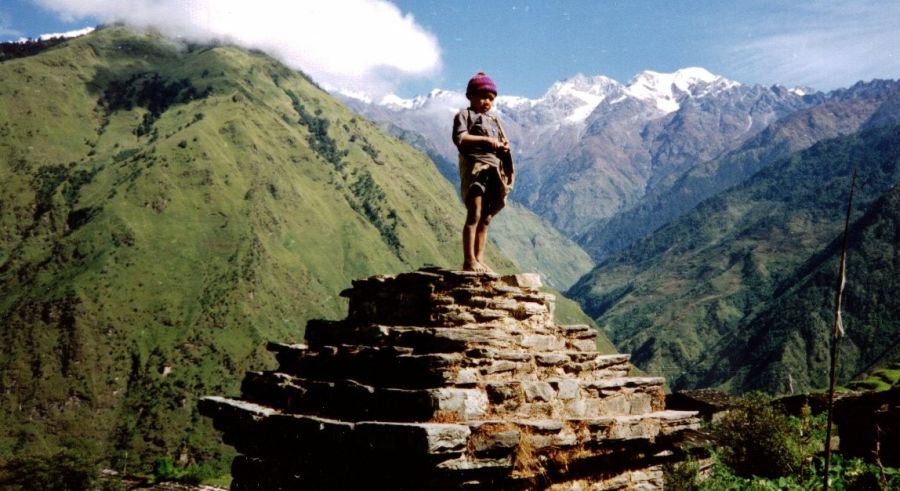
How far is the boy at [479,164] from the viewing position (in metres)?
8.91

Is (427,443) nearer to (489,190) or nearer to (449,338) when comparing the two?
(449,338)

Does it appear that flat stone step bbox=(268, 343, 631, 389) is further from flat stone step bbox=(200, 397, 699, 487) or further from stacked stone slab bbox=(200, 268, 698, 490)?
flat stone step bbox=(200, 397, 699, 487)

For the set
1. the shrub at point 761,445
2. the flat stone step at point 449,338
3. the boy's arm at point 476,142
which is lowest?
the shrub at point 761,445

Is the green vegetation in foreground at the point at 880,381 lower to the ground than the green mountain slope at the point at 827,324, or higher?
lower

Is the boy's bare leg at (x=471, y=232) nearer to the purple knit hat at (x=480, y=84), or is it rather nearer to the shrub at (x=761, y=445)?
the purple knit hat at (x=480, y=84)

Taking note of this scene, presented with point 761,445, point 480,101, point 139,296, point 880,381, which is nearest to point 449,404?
point 480,101

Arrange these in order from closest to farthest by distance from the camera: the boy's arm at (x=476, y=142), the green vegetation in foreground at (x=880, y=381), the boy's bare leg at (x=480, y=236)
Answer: the boy's arm at (x=476, y=142) < the boy's bare leg at (x=480, y=236) < the green vegetation in foreground at (x=880, y=381)

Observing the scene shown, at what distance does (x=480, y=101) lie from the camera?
9227mm

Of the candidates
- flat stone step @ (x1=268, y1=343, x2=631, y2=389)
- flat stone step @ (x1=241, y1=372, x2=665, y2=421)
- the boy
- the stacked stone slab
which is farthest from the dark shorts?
flat stone step @ (x1=241, y1=372, x2=665, y2=421)

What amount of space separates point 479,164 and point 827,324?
191 meters

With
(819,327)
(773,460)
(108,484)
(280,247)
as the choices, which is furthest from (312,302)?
(773,460)

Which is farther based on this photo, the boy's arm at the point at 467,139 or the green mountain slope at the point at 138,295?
the green mountain slope at the point at 138,295

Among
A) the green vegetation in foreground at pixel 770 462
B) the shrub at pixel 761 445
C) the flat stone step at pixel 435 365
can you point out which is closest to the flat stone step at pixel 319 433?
the flat stone step at pixel 435 365

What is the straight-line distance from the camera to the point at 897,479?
9688 millimetres
